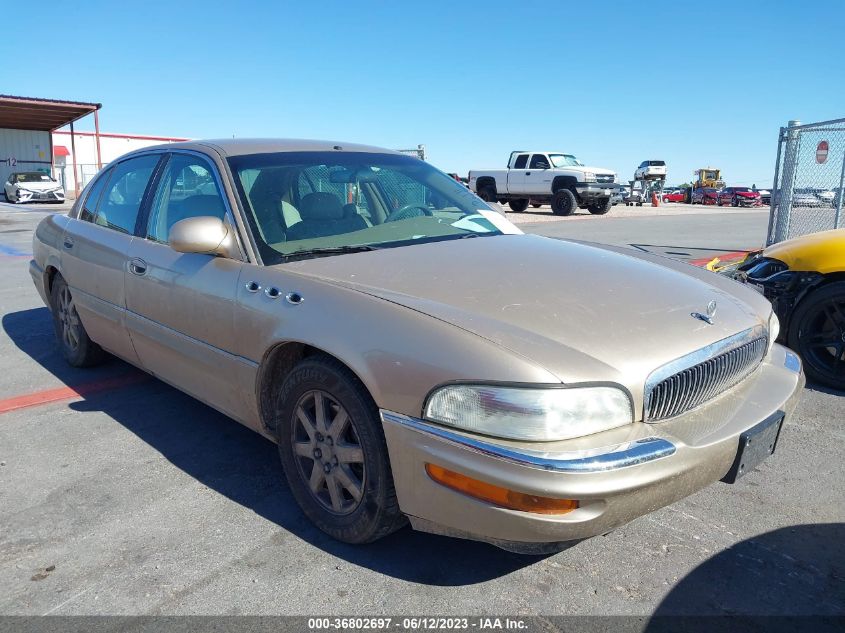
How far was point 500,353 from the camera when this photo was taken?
206cm

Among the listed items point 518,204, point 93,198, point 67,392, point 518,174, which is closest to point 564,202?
point 518,174

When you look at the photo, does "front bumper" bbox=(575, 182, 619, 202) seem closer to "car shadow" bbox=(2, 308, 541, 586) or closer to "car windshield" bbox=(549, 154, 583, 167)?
"car windshield" bbox=(549, 154, 583, 167)

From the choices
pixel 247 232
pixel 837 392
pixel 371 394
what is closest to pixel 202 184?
pixel 247 232

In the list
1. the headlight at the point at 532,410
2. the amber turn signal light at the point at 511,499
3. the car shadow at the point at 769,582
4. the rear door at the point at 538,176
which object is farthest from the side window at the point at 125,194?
the rear door at the point at 538,176

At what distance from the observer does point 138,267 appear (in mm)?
3576

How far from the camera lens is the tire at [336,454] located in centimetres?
234

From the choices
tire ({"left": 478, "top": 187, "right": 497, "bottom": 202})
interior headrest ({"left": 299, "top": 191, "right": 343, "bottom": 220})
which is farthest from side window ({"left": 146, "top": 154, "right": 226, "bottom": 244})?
tire ({"left": 478, "top": 187, "right": 497, "bottom": 202})

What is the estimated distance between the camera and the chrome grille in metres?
2.20

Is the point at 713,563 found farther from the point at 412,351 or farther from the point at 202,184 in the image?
the point at 202,184

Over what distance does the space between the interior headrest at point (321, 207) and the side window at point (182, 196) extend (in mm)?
383

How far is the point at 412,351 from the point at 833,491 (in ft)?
7.19

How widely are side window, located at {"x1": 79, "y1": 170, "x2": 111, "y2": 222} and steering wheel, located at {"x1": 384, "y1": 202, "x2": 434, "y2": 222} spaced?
219cm

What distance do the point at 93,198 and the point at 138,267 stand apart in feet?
4.24

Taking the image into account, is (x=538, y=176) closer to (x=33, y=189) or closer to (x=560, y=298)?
(x=560, y=298)
